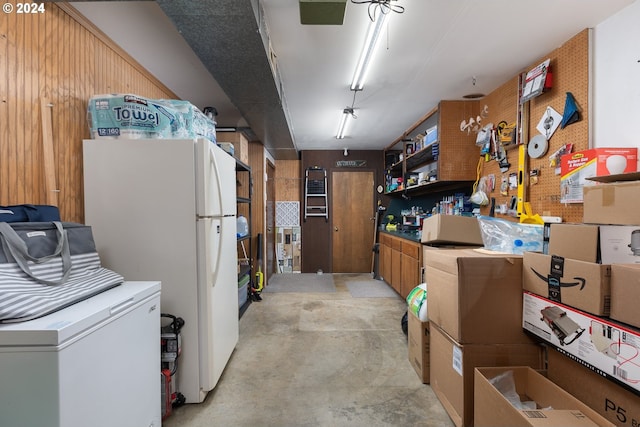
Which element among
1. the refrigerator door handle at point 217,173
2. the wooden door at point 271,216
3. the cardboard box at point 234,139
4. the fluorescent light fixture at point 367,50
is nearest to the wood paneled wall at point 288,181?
the wooden door at point 271,216

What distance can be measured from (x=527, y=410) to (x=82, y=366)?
1.83 metres

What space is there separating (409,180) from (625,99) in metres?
2.64

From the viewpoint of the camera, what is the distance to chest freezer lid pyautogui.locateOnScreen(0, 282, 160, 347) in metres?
0.88

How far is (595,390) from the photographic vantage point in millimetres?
1212

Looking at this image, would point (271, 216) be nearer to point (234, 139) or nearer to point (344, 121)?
point (234, 139)

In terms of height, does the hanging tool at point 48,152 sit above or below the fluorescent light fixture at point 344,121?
below

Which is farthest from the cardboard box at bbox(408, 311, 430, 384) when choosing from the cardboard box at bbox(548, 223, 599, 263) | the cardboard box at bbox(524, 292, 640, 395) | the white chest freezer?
the white chest freezer

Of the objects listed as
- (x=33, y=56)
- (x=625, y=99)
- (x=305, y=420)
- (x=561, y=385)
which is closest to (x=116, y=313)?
(x=305, y=420)

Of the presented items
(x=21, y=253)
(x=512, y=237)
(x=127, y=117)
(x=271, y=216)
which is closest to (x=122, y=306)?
(x=21, y=253)

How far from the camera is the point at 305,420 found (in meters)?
1.71

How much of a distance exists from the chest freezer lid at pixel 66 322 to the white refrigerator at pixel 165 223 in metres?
0.53

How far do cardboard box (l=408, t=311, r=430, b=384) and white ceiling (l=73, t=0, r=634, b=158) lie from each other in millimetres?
2181

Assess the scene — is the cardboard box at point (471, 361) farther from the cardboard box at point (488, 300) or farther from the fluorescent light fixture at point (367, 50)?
the fluorescent light fixture at point (367, 50)

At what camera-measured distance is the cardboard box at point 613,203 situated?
117cm
